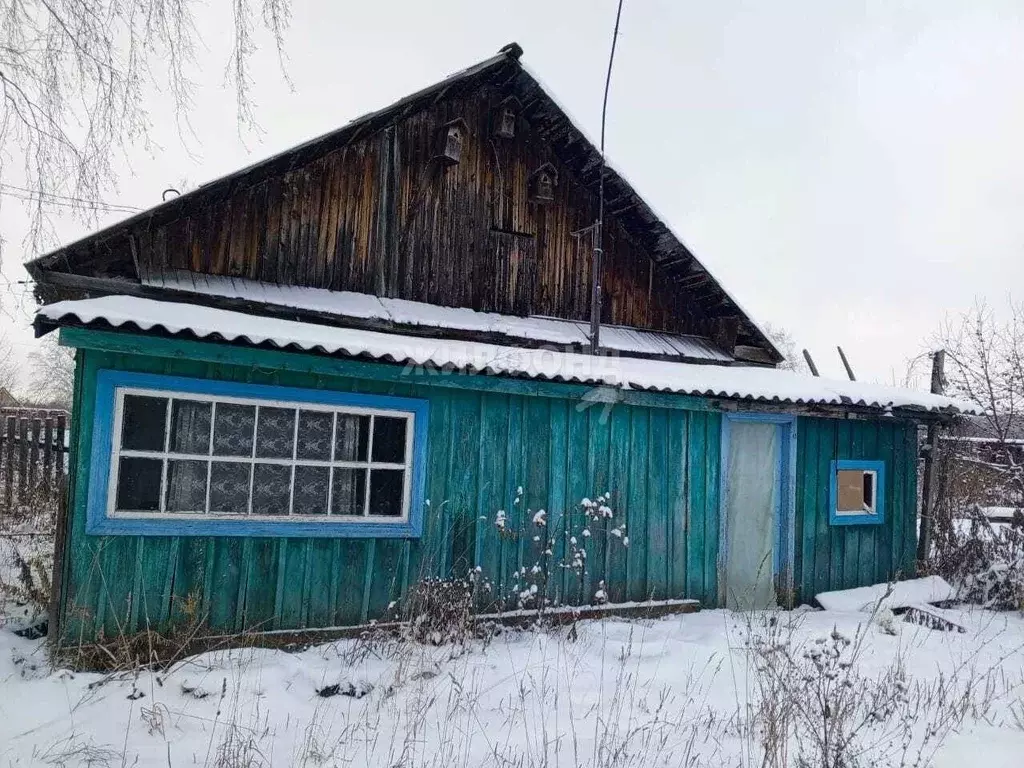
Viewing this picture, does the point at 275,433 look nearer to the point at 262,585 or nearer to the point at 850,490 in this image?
the point at 262,585

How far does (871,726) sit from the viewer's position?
417cm

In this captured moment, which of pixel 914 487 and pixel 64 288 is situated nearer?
pixel 64 288

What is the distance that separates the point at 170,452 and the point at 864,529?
772cm

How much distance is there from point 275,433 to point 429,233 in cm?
322

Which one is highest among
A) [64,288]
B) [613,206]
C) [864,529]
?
[613,206]

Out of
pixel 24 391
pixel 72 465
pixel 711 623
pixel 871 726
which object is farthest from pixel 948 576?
pixel 24 391

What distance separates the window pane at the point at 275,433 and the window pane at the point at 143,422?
2.32ft

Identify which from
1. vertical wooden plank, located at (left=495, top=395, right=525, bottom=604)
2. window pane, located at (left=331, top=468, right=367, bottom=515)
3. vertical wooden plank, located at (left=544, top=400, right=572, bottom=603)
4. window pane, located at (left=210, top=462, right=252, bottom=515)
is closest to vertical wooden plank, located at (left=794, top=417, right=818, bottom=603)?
vertical wooden plank, located at (left=544, top=400, right=572, bottom=603)

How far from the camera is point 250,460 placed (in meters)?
5.53

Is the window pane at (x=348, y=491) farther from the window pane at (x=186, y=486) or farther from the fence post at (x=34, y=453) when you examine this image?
the fence post at (x=34, y=453)

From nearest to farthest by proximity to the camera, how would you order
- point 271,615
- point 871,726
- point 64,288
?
1. point 871,726
2. point 271,615
3. point 64,288

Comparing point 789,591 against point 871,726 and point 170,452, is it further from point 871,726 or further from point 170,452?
point 170,452

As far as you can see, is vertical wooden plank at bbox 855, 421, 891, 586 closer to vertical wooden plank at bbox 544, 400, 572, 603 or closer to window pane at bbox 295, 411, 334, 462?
vertical wooden plank at bbox 544, 400, 572, 603

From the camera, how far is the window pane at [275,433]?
18.6 ft
